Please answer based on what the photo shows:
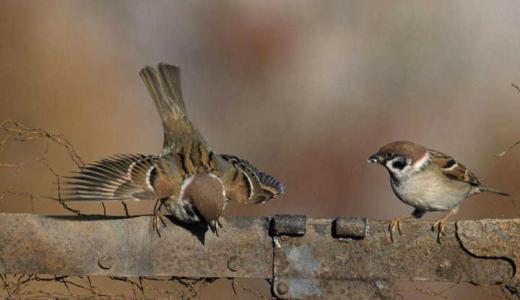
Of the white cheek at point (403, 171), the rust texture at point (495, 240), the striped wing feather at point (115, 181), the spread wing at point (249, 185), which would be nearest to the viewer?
the rust texture at point (495, 240)

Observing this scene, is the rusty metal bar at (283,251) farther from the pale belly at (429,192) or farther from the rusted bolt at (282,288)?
the pale belly at (429,192)

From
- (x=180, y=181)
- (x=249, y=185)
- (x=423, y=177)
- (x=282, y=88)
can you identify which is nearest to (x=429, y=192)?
(x=423, y=177)

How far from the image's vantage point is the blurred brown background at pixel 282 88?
5.49 meters

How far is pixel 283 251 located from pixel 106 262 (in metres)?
0.47

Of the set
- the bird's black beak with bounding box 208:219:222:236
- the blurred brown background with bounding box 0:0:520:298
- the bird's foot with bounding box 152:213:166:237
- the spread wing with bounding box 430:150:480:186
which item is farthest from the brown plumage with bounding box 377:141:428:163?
the blurred brown background with bounding box 0:0:520:298

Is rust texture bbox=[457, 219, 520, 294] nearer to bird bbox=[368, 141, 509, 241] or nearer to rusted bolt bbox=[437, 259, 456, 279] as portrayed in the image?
rusted bolt bbox=[437, 259, 456, 279]

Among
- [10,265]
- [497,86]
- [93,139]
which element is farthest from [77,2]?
[10,265]

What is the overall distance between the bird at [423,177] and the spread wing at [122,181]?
2.27 ft

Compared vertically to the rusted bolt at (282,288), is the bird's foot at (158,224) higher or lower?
higher

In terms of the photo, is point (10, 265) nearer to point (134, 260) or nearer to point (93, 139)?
point (134, 260)

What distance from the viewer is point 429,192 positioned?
10.3 feet

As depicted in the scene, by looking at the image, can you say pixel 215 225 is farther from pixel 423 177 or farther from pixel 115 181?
pixel 423 177

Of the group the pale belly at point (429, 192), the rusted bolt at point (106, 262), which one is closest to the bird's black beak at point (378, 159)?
the pale belly at point (429, 192)

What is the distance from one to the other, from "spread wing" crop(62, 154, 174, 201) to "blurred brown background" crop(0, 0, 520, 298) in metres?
2.15
